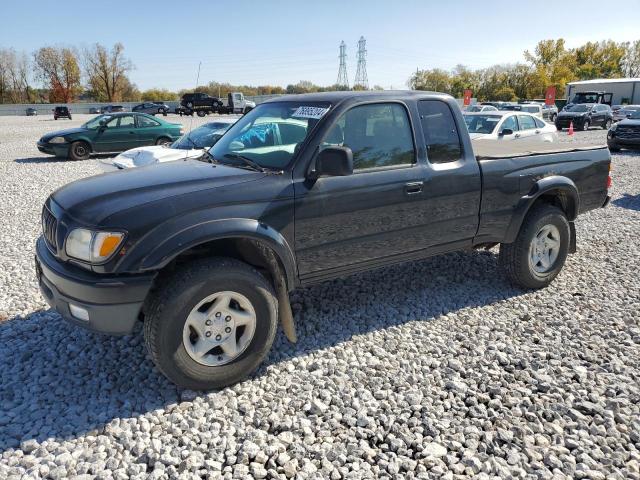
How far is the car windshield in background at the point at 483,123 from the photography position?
12.8 meters

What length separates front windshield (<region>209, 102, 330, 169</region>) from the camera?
365cm

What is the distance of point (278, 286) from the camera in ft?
11.6

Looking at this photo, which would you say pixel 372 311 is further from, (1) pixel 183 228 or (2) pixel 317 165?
(1) pixel 183 228

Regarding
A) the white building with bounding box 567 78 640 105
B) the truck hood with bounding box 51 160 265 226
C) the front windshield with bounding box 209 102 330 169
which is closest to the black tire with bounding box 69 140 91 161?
the front windshield with bounding box 209 102 330 169

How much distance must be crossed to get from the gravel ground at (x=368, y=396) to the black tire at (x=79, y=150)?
1137cm

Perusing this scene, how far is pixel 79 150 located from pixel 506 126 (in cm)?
1241

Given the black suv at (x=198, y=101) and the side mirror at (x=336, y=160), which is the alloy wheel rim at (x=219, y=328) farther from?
the black suv at (x=198, y=101)

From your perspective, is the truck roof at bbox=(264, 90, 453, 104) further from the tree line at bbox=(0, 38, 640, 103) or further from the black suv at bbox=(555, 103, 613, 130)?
the tree line at bbox=(0, 38, 640, 103)

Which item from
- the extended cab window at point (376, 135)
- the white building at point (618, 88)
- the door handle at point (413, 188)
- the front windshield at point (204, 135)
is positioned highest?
the white building at point (618, 88)

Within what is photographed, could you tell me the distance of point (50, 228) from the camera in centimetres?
335

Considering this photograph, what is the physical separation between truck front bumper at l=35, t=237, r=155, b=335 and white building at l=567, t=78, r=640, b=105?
55.8 meters

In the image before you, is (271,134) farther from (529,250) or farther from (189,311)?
(529,250)

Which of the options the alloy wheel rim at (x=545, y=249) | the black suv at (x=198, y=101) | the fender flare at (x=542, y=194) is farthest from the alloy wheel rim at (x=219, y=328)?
the black suv at (x=198, y=101)

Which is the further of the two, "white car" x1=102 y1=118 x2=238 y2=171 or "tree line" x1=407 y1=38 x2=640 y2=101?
"tree line" x1=407 y1=38 x2=640 y2=101
